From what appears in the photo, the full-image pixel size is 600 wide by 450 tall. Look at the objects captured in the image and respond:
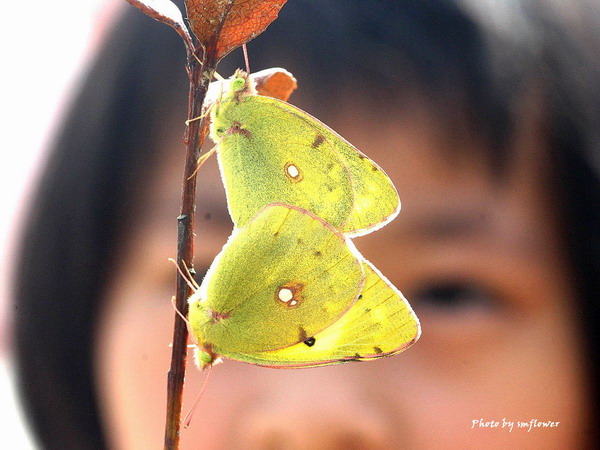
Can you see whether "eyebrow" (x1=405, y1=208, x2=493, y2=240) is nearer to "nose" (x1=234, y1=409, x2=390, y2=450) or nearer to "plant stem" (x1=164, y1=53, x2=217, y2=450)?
"nose" (x1=234, y1=409, x2=390, y2=450)

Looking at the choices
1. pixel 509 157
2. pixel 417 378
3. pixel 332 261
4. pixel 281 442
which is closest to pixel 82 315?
pixel 281 442

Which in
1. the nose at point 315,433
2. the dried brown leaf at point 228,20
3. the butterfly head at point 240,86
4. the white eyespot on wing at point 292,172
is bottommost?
the nose at point 315,433

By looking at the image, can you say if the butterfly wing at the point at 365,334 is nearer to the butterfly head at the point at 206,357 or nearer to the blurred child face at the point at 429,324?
the butterfly head at the point at 206,357

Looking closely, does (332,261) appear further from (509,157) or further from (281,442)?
(509,157)

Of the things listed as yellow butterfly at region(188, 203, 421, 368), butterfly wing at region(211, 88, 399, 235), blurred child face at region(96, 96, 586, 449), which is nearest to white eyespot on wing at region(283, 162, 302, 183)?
butterfly wing at region(211, 88, 399, 235)

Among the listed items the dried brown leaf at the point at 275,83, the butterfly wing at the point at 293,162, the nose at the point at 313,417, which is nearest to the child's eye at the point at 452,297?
the nose at the point at 313,417

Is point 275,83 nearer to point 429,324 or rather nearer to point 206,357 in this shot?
point 206,357
